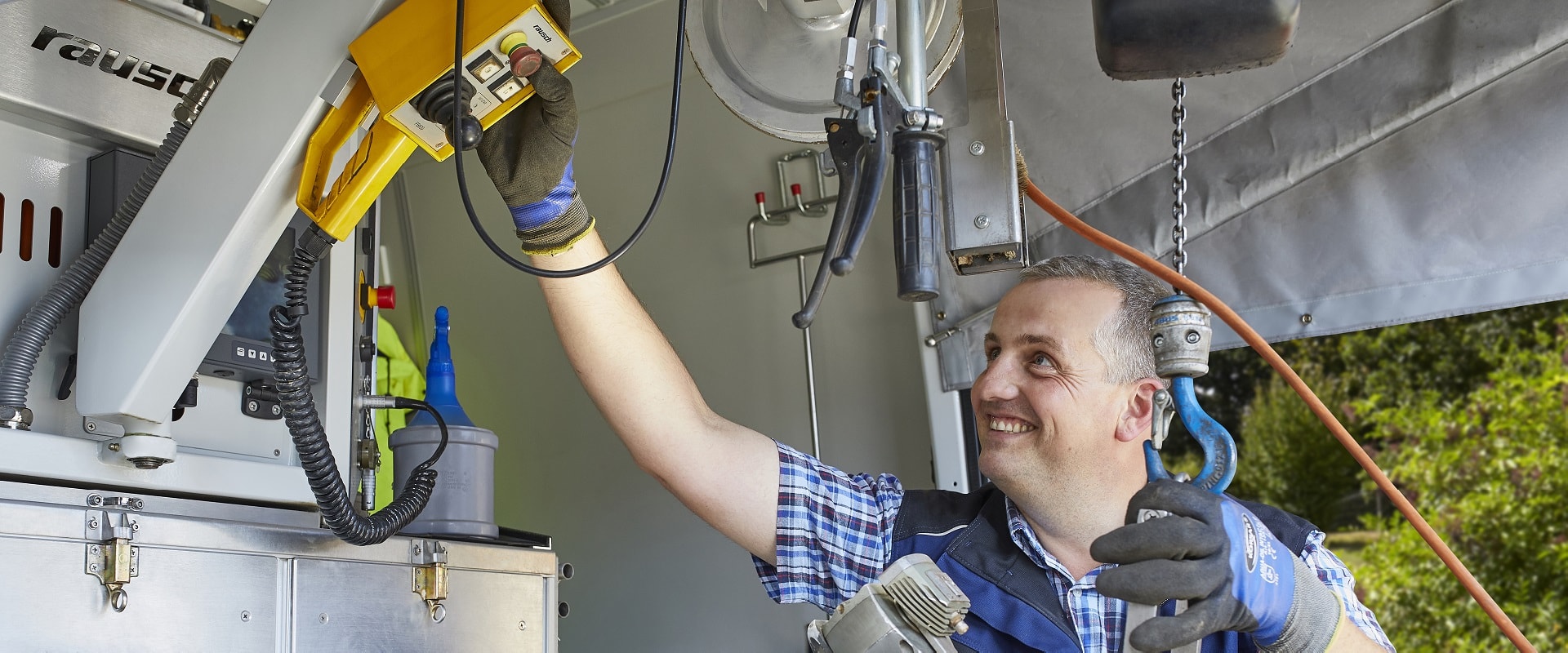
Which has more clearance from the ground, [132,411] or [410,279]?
[410,279]

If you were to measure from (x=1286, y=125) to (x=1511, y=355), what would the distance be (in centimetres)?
727

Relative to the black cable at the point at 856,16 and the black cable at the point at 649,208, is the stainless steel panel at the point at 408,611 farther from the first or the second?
the black cable at the point at 856,16

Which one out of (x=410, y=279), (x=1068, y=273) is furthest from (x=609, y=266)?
(x=410, y=279)

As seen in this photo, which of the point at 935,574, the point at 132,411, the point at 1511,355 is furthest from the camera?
the point at 1511,355

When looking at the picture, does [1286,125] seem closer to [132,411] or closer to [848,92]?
[848,92]

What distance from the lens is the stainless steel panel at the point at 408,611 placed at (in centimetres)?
177

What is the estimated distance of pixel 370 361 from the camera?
2135mm

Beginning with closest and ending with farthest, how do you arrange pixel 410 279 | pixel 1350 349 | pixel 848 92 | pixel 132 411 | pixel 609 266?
pixel 848 92 < pixel 132 411 < pixel 609 266 < pixel 410 279 < pixel 1350 349

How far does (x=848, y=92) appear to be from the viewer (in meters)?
1.09

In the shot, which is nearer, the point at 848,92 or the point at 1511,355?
the point at 848,92

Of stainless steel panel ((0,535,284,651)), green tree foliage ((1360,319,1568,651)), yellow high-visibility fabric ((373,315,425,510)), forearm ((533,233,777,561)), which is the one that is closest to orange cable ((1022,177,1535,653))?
forearm ((533,233,777,561))

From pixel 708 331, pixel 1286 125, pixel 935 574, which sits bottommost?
pixel 935 574

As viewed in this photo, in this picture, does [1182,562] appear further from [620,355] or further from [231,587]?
[231,587]

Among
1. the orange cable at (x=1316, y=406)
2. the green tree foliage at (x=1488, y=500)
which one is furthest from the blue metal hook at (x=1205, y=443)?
the green tree foliage at (x=1488, y=500)
